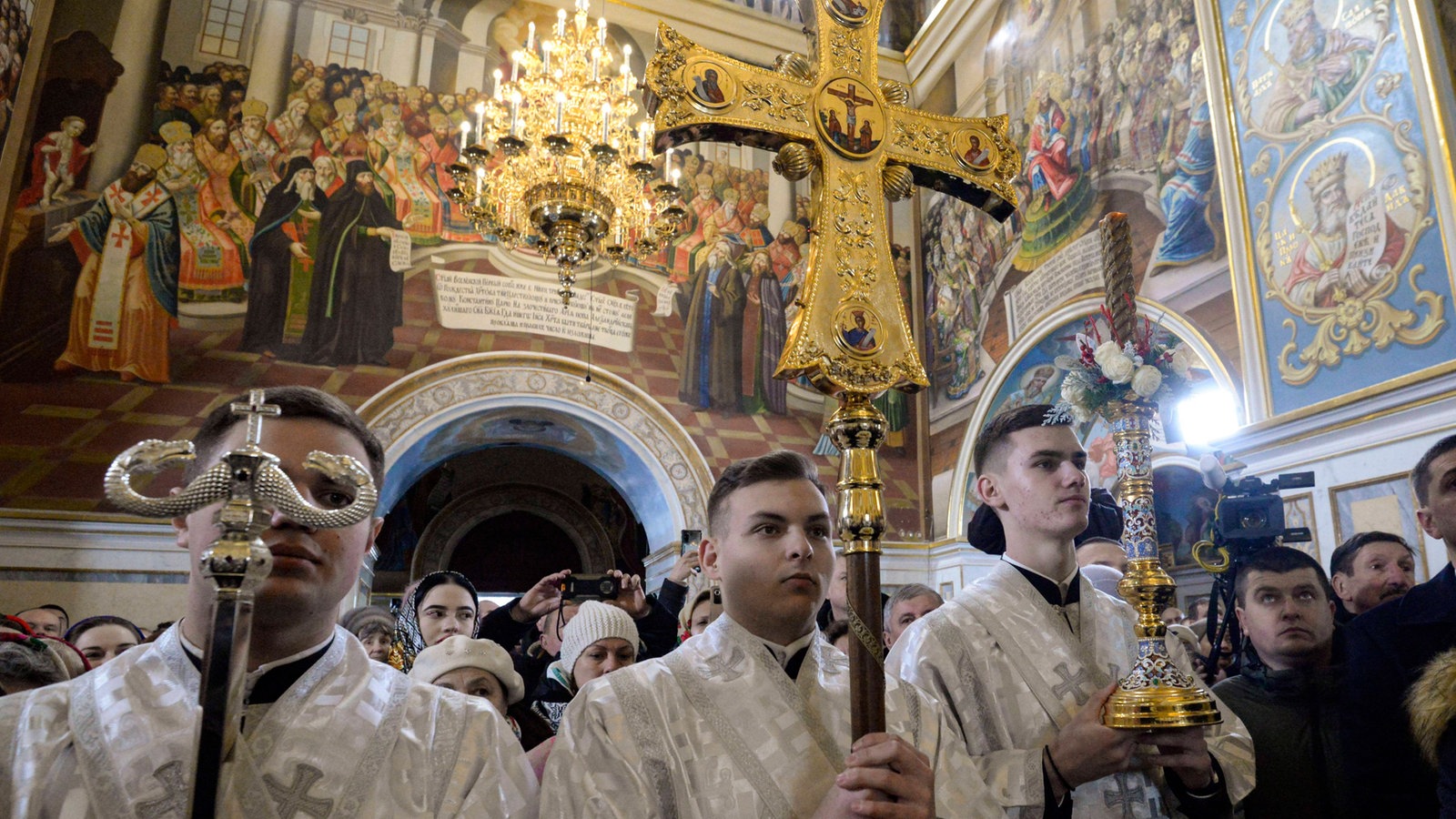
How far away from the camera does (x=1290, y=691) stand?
8.58 ft

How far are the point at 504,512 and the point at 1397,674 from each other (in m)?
15.7

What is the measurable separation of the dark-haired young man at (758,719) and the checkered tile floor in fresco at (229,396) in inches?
292

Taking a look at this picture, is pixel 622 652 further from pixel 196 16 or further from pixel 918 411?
pixel 196 16

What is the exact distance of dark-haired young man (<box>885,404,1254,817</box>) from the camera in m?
1.92

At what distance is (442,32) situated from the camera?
10.4 m

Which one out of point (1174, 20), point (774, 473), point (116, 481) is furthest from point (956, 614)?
point (1174, 20)

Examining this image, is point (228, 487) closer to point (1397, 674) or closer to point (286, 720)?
point (286, 720)

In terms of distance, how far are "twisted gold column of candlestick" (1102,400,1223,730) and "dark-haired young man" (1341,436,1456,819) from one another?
1.79 ft

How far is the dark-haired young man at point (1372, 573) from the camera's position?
11.8 feet

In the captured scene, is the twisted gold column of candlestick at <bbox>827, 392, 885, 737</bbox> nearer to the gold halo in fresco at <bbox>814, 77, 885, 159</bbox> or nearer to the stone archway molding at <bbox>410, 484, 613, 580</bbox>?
the gold halo in fresco at <bbox>814, 77, 885, 159</bbox>

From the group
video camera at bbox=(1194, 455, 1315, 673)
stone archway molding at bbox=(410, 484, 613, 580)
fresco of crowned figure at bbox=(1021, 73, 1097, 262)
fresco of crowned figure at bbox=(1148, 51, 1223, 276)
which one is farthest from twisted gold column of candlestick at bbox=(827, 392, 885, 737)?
stone archway molding at bbox=(410, 484, 613, 580)

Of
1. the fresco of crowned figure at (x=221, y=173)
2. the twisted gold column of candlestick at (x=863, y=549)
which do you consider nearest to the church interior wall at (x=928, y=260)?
the fresco of crowned figure at (x=221, y=173)

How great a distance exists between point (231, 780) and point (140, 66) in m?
10.3

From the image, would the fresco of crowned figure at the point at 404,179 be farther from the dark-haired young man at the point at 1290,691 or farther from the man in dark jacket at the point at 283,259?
the dark-haired young man at the point at 1290,691
